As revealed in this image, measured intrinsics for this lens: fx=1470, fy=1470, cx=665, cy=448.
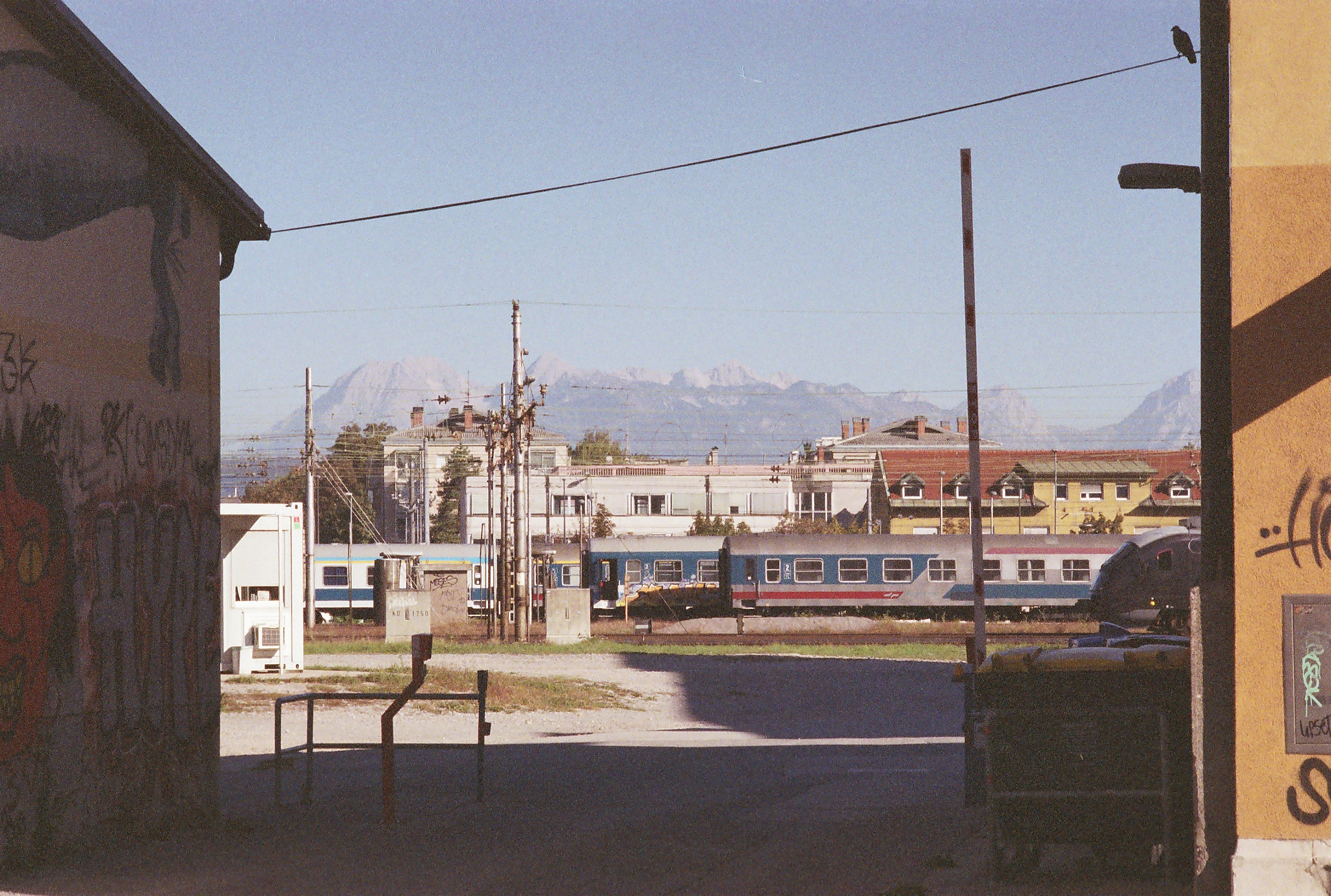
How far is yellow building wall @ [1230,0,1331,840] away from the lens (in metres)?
7.73

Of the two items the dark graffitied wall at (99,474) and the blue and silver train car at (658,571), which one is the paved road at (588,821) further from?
the blue and silver train car at (658,571)

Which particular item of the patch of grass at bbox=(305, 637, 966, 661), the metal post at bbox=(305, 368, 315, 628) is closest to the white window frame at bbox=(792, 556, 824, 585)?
the patch of grass at bbox=(305, 637, 966, 661)

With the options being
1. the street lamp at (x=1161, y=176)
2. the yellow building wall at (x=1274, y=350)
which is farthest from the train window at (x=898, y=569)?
the yellow building wall at (x=1274, y=350)

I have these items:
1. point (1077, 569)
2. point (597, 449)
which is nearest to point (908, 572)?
point (1077, 569)

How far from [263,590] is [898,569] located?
88.7ft

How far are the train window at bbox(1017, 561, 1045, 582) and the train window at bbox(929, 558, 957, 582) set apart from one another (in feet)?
7.14

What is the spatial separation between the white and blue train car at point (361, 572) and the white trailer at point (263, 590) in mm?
27573

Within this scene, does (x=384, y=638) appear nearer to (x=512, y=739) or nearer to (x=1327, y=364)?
(x=512, y=739)

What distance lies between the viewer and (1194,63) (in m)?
10.2

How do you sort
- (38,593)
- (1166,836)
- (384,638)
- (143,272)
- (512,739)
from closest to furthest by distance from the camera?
(1166,836) → (38,593) → (143,272) → (512,739) → (384,638)

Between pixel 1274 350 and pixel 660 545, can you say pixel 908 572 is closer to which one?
pixel 660 545

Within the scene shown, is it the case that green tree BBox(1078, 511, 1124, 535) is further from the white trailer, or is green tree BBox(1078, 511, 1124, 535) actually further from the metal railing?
the metal railing

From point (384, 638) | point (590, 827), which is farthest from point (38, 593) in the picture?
point (384, 638)

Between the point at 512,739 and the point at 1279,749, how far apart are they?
14507mm
